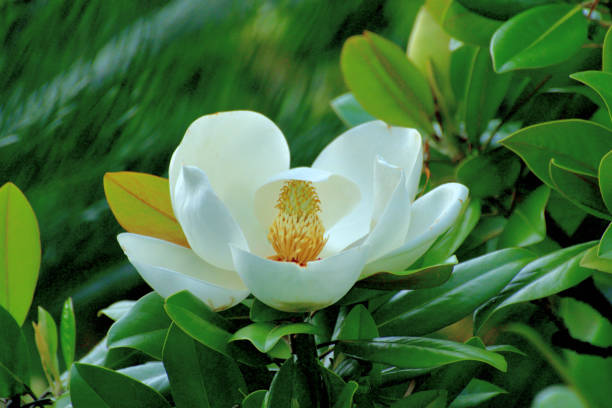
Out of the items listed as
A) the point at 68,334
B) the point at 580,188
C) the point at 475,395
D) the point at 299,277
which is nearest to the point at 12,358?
the point at 68,334

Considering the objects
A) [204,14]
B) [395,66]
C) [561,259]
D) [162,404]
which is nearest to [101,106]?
[204,14]

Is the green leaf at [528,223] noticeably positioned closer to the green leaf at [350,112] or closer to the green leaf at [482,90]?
the green leaf at [482,90]

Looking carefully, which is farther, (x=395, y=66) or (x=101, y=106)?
(x=101, y=106)

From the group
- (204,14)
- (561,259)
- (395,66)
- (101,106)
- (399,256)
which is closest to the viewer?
(399,256)

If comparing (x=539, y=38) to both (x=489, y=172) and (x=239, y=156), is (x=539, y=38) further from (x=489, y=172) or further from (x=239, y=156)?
(x=239, y=156)

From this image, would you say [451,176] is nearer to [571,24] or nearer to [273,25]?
[571,24]

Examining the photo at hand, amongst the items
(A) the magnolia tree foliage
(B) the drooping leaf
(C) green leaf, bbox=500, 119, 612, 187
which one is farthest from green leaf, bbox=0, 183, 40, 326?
(C) green leaf, bbox=500, 119, 612, 187
